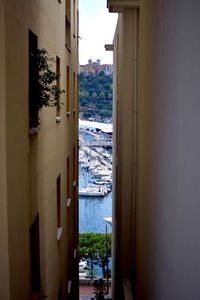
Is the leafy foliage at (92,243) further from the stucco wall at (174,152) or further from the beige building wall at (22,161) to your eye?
the stucco wall at (174,152)

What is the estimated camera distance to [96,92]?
24.1m

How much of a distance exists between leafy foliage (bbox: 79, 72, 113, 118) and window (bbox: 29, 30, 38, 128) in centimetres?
1481

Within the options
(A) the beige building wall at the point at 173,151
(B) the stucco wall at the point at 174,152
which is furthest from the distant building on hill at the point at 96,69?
(B) the stucco wall at the point at 174,152

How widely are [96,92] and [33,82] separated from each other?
57.0ft

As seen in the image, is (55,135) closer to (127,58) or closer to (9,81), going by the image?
(127,58)

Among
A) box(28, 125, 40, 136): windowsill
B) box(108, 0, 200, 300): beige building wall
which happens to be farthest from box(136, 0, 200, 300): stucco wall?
box(28, 125, 40, 136): windowsill

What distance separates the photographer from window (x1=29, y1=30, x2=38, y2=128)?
681 centimetres

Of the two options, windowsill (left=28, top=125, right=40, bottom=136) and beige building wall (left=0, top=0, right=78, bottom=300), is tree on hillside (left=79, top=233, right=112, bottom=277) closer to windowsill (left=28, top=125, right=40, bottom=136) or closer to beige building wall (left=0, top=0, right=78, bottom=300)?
beige building wall (left=0, top=0, right=78, bottom=300)

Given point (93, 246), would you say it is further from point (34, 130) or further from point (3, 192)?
point (3, 192)

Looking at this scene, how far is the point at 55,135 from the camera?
965cm

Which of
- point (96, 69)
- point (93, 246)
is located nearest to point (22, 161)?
point (93, 246)

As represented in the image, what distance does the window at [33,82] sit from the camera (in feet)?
22.4

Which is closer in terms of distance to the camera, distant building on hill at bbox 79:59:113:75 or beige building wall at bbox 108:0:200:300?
beige building wall at bbox 108:0:200:300

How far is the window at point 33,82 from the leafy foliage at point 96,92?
48.6 ft
